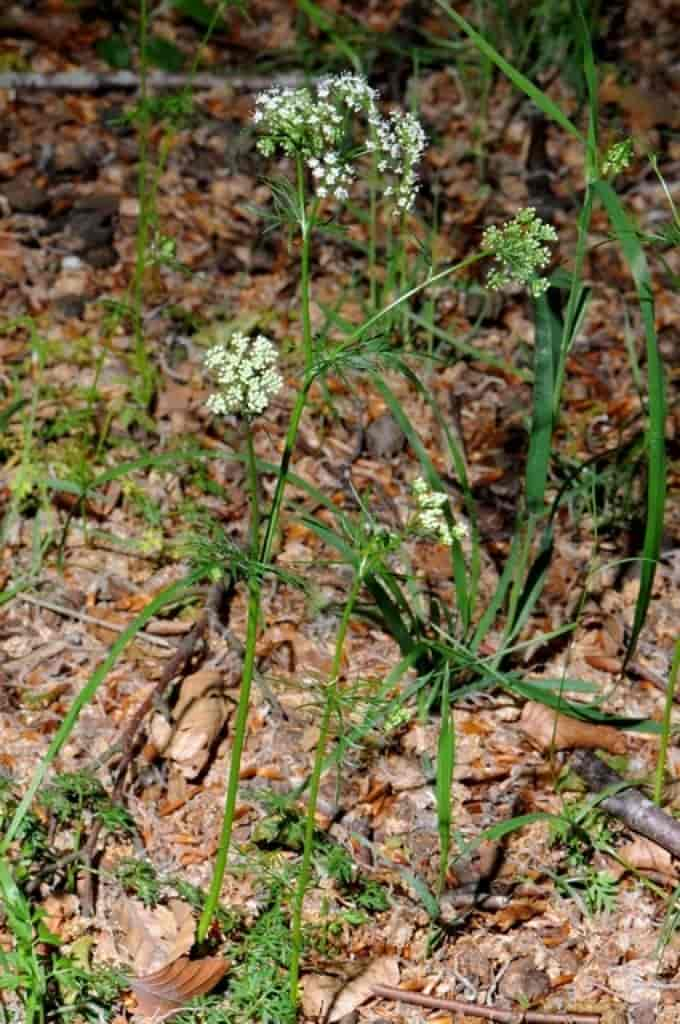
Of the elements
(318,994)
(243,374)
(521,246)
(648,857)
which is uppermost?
(521,246)

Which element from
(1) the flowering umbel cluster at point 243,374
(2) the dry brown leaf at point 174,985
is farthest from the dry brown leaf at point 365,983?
(1) the flowering umbel cluster at point 243,374

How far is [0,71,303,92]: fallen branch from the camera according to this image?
13.9ft

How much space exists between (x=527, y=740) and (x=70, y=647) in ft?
3.13

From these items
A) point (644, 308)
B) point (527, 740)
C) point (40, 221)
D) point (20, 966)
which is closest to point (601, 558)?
point (527, 740)

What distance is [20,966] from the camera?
2.11 m

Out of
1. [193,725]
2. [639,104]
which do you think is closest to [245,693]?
[193,725]

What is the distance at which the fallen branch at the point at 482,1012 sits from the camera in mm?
2244

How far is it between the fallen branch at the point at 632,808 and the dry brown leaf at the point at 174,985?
79 cm

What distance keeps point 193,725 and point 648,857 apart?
90 cm

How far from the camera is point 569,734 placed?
266 cm

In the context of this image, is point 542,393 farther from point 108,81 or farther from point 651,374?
point 108,81

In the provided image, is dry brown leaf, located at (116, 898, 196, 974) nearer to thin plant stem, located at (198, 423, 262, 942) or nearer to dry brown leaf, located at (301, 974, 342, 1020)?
thin plant stem, located at (198, 423, 262, 942)

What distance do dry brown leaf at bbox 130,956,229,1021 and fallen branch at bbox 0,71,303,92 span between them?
9.52ft

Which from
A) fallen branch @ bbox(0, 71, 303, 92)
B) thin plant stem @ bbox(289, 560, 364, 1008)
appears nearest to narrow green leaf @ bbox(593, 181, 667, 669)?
thin plant stem @ bbox(289, 560, 364, 1008)
